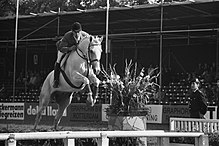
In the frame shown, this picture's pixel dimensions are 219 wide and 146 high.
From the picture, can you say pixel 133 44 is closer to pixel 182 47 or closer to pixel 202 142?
pixel 182 47

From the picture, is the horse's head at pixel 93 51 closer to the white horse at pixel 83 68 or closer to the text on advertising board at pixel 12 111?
the white horse at pixel 83 68

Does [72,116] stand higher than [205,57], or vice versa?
[205,57]

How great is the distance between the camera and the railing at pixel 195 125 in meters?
14.4

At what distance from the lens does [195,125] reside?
14961 millimetres

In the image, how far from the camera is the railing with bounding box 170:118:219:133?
14438 mm

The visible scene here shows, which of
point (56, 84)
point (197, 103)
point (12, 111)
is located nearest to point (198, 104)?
point (197, 103)

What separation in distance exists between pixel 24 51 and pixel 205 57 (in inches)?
585

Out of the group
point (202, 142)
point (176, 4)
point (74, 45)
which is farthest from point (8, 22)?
point (202, 142)

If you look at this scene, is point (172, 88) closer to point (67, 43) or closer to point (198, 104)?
point (198, 104)

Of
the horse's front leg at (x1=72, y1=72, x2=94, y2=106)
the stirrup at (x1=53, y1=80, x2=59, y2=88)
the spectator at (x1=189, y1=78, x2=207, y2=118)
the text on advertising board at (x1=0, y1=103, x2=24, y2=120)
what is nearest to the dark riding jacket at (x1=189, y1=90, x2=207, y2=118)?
the spectator at (x1=189, y1=78, x2=207, y2=118)

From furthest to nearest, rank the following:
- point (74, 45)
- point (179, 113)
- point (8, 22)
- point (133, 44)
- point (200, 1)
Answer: point (133, 44) → point (8, 22) → point (200, 1) → point (179, 113) → point (74, 45)

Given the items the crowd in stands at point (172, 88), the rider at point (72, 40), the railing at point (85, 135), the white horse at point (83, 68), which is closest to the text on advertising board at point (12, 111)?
the crowd in stands at point (172, 88)

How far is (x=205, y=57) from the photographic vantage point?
35.8 metres

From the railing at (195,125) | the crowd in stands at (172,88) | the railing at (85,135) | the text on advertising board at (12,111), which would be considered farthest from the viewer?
the text on advertising board at (12,111)
